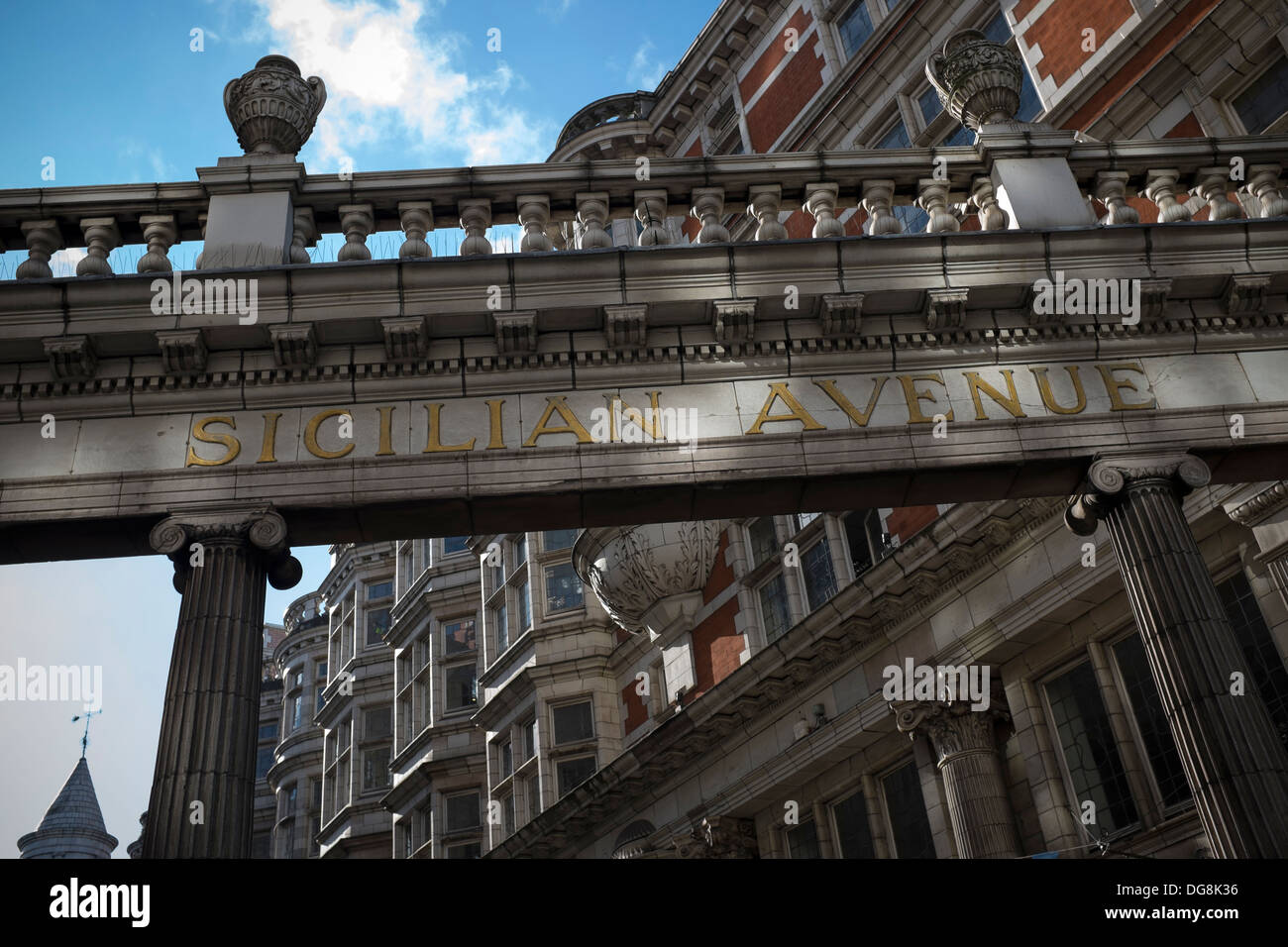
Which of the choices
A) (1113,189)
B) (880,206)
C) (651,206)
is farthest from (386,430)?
(1113,189)

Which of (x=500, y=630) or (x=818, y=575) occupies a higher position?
(x=500, y=630)

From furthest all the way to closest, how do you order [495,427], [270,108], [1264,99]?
[1264,99], [270,108], [495,427]

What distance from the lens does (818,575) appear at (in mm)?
22891

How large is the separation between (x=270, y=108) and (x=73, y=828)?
65082 millimetres

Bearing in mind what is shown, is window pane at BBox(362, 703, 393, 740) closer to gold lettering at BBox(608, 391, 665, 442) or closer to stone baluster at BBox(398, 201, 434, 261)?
stone baluster at BBox(398, 201, 434, 261)

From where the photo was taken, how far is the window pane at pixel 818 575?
22.4 meters

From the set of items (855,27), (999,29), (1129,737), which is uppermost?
(855,27)

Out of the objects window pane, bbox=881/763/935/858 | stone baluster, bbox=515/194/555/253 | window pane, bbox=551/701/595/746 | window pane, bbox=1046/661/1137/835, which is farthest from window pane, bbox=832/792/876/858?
stone baluster, bbox=515/194/555/253

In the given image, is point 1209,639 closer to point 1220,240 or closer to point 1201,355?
point 1201,355

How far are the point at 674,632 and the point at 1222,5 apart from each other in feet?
53.6

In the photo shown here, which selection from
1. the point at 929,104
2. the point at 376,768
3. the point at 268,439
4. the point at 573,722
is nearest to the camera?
the point at 268,439

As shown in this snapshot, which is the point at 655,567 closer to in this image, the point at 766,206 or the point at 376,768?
the point at 766,206

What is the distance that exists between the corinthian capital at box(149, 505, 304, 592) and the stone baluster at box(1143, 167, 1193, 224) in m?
9.90

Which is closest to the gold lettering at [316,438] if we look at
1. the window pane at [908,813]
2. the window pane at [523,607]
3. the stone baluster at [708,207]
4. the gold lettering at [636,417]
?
the gold lettering at [636,417]
